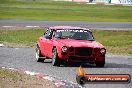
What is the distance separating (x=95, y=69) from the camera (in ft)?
53.8

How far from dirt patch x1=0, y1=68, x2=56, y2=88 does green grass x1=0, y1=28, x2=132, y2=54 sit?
11403 millimetres

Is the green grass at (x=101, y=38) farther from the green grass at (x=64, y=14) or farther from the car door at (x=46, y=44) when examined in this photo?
the green grass at (x=64, y=14)

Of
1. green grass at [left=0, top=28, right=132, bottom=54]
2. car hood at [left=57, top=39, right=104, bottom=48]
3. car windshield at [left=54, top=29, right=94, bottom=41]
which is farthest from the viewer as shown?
green grass at [left=0, top=28, right=132, bottom=54]

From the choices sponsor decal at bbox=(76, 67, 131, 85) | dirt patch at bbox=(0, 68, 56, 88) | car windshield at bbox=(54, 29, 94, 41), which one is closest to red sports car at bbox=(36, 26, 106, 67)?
car windshield at bbox=(54, 29, 94, 41)

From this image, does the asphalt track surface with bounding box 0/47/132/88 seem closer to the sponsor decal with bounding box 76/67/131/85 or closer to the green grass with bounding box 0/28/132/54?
the sponsor decal with bounding box 76/67/131/85

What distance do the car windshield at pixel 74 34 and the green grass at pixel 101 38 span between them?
19.2ft

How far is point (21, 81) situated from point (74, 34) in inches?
257

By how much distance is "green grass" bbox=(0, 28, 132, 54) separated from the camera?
2645 cm

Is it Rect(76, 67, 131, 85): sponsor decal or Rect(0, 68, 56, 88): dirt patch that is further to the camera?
Rect(0, 68, 56, 88): dirt patch

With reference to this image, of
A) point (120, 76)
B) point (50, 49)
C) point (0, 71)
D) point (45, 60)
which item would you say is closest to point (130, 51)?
point (45, 60)

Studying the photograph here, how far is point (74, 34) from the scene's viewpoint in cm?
1861

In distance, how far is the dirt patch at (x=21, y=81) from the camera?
1155 cm

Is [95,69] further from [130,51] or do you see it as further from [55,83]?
[130,51]

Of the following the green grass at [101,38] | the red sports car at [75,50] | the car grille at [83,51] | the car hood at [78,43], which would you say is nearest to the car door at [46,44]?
the red sports car at [75,50]
